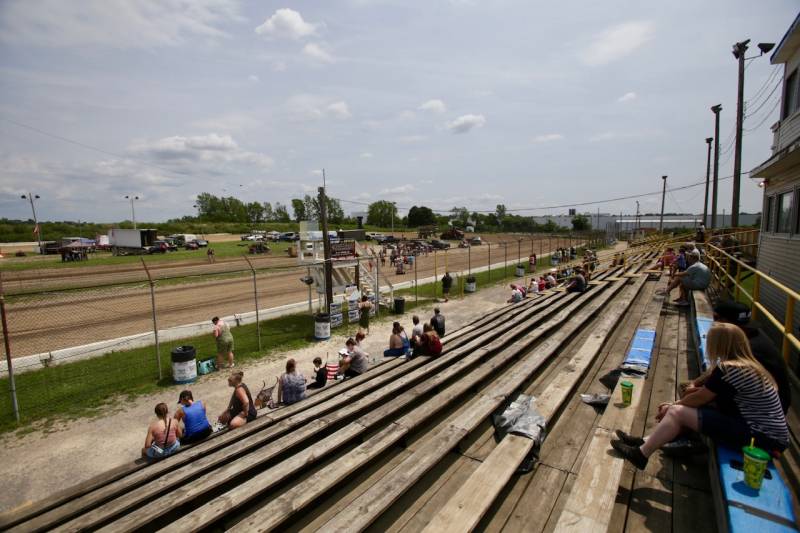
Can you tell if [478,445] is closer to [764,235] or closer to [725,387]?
[725,387]

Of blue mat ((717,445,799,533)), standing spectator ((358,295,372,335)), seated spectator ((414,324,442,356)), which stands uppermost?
blue mat ((717,445,799,533))

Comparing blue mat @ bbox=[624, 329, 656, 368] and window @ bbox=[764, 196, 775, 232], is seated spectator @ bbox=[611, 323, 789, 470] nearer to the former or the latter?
blue mat @ bbox=[624, 329, 656, 368]

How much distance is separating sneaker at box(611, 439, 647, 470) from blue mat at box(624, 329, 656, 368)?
237 cm

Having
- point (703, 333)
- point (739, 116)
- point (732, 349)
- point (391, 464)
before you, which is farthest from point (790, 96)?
point (391, 464)

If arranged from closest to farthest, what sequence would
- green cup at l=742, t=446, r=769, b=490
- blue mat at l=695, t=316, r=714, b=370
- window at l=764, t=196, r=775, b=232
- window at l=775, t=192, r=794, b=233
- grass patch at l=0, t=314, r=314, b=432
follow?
1. green cup at l=742, t=446, r=769, b=490
2. blue mat at l=695, t=316, r=714, b=370
3. grass patch at l=0, t=314, r=314, b=432
4. window at l=775, t=192, r=794, b=233
5. window at l=764, t=196, r=775, b=232

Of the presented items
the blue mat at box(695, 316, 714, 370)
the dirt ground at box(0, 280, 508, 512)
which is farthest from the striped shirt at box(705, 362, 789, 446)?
the dirt ground at box(0, 280, 508, 512)

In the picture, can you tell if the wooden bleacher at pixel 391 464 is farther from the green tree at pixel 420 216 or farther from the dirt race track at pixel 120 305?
the green tree at pixel 420 216

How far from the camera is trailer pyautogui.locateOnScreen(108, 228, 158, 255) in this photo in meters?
49.0

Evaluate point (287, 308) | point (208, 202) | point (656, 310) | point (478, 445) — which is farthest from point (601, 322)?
point (208, 202)

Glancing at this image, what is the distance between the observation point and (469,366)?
21.1 feet

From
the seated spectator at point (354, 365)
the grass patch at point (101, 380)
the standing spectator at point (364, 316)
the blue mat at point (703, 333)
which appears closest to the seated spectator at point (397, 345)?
the seated spectator at point (354, 365)

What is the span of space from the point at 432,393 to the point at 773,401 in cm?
369

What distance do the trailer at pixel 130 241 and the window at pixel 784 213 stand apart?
187ft

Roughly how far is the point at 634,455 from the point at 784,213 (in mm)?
13686
